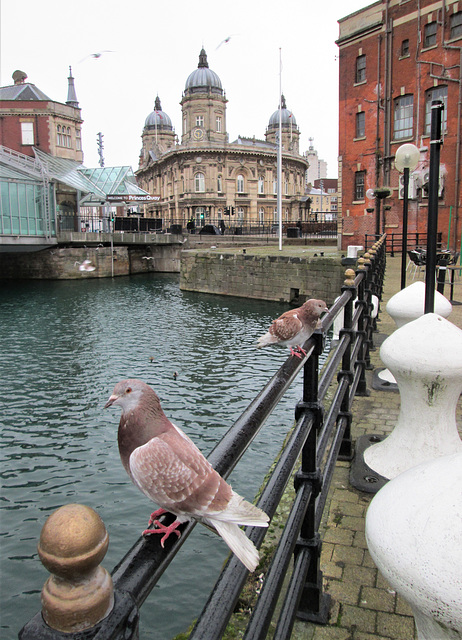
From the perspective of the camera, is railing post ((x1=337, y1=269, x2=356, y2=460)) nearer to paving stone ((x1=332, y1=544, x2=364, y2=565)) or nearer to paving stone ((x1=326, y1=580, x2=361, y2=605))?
paving stone ((x1=332, y1=544, x2=364, y2=565))

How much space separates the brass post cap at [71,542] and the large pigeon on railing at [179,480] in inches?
18.0

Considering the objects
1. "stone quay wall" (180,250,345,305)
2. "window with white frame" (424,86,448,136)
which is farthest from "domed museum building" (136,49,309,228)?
"window with white frame" (424,86,448,136)

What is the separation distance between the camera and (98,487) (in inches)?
366

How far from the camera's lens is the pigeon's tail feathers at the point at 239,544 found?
145cm

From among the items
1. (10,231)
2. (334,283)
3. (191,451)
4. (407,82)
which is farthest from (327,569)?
(10,231)

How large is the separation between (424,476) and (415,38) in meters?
34.1

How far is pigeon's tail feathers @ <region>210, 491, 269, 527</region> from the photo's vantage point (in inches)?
61.4

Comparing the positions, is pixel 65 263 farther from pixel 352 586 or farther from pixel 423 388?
pixel 352 586

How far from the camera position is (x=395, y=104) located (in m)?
31.6

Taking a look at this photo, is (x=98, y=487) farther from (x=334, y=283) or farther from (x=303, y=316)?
(x=334, y=283)

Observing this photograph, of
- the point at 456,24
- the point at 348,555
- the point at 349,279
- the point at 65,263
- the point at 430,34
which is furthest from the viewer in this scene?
the point at 65,263

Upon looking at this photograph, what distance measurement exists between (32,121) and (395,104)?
146 ft

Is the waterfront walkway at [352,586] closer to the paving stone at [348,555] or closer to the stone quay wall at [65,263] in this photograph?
the paving stone at [348,555]

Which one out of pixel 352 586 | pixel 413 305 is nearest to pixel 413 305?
pixel 413 305
